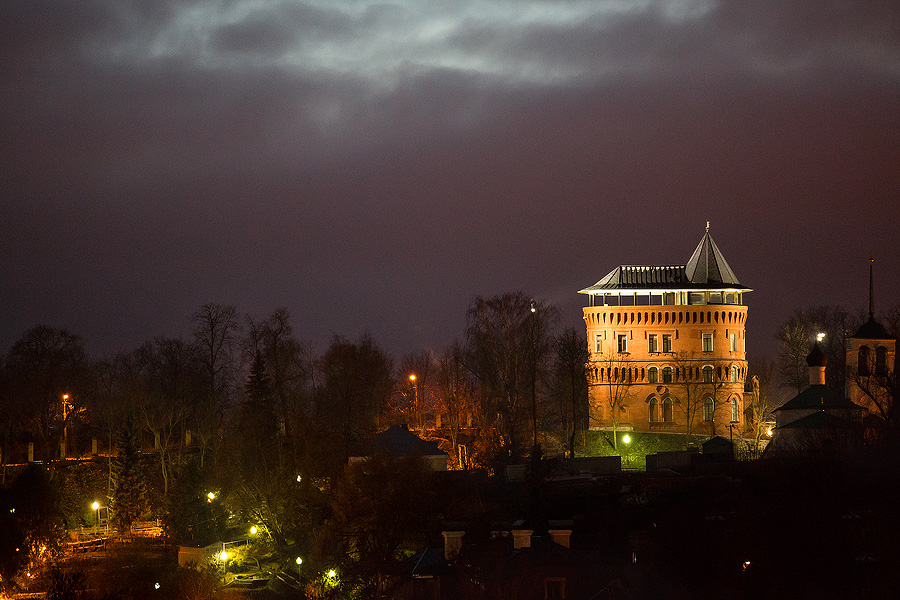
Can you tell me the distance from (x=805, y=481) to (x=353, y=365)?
111 ft

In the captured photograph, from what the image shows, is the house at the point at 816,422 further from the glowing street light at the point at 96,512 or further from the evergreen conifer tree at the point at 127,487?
the glowing street light at the point at 96,512

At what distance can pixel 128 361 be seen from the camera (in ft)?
248

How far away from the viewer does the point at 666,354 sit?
3155 inches

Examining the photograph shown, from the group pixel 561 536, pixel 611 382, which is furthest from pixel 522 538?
pixel 611 382

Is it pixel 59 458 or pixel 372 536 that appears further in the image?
pixel 59 458

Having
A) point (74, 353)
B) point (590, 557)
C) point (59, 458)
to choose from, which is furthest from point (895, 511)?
point (74, 353)

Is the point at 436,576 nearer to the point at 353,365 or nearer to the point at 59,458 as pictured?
the point at 59,458

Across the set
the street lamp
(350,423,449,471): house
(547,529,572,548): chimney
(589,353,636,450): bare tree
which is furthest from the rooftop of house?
(547,529,572,548): chimney

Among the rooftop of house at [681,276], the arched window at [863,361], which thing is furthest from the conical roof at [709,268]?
the arched window at [863,361]

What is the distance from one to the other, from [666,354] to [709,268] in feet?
24.4

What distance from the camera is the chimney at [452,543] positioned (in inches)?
1549

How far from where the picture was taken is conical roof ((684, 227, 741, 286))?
8250cm

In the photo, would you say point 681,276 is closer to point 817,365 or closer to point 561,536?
point 817,365

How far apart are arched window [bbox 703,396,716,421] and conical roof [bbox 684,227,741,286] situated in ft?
28.0
